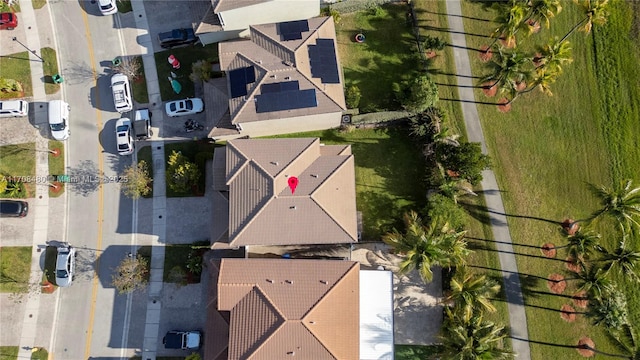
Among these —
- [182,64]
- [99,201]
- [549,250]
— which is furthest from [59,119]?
[549,250]

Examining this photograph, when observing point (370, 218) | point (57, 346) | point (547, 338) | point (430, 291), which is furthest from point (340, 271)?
point (57, 346)

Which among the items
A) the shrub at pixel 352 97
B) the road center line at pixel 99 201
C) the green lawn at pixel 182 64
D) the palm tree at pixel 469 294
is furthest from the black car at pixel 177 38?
the palm tree at pixel 469 294

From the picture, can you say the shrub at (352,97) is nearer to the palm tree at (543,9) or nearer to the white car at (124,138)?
the palm tree at (543,9)

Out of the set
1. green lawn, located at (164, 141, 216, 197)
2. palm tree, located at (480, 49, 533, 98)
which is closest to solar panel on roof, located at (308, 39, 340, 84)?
green lawn, located at (164, 141, 216, 197)

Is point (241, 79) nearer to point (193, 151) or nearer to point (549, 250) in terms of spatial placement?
point (193, 151)

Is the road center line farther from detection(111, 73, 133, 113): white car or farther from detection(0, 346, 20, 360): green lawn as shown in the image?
detection(0, 346, 20, 360): green lawn

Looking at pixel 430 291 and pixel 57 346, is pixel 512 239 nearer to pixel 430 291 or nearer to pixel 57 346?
pixel 430 291

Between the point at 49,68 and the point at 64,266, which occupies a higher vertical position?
the point at 49,68
